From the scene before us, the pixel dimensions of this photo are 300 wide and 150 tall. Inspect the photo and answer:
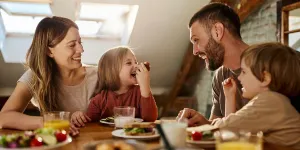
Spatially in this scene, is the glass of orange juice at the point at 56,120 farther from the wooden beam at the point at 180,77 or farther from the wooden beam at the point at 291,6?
the wooden beam at the point at 180,77

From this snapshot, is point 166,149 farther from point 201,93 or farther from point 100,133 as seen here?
point 201,93

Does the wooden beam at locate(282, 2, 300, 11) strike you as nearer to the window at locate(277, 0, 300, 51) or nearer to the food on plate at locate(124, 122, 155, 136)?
the window at locate(277, 0, 300, 51)

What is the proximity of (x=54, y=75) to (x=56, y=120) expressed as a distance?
33.7 inches

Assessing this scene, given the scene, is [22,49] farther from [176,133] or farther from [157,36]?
[176,133]

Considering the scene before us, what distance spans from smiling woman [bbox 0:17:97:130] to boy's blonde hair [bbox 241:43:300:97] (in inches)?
45.5

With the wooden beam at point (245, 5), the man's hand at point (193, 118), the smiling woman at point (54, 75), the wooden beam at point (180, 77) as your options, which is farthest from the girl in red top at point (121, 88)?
the wooden beam at point (180, 77)

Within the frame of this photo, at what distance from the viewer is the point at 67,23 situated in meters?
2.32

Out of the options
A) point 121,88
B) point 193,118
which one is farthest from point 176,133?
point 121,88

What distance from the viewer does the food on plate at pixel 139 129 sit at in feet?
4.85

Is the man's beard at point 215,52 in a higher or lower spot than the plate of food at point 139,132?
higher

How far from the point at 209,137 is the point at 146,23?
299cm

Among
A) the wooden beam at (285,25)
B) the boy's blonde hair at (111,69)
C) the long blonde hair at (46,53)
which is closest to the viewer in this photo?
the long blonde hair at (46,53)

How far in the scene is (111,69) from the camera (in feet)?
7.77

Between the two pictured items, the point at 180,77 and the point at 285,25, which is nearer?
the point at 285,25
